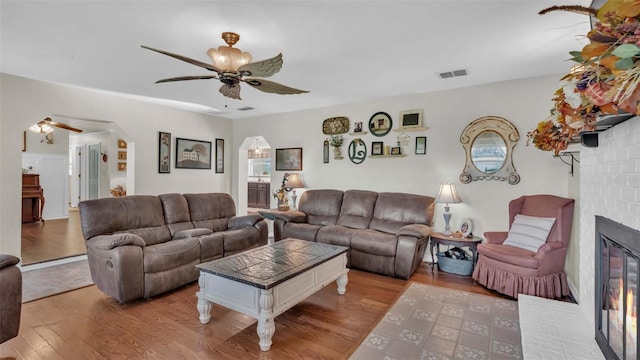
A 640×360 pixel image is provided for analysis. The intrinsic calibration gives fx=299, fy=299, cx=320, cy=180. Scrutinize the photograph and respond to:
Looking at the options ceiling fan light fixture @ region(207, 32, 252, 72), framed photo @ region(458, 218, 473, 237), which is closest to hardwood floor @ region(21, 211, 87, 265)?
ceiling fan light fixture @ region(207, 32, 252, 72)

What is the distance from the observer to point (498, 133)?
380cm

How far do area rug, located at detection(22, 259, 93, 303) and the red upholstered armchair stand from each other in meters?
4.46

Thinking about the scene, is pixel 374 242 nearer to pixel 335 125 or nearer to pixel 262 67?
pixel 335 125

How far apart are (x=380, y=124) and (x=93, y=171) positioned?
8308 millimetres

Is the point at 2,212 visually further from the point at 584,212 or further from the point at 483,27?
the point at 584,212

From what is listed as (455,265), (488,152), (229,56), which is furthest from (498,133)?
(229,56)

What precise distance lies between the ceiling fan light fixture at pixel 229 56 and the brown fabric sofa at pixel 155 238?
192cm

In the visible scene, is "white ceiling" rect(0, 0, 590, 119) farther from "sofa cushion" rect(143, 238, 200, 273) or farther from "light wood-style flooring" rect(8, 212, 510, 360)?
"light wood-style flooring" rect(8, 212, 510, 360)

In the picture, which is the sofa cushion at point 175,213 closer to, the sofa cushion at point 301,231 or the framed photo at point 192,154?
the sofa cushion at point 301,231

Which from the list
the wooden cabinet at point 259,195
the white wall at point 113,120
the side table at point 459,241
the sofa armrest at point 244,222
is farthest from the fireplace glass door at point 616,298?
the wooden cabinet at point 259,195

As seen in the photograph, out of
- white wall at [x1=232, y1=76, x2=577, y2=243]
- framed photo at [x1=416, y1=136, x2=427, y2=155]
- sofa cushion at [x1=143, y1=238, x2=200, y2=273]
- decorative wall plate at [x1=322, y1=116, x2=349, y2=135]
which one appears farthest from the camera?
decorative wall plate at [x1=322, y1=116, x2=349, y2=135]

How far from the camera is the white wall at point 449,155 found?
3.60m

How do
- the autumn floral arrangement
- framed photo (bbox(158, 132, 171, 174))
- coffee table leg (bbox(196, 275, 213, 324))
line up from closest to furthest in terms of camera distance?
the autumn floral arrangement
coffee table leg (bbox(196, 275, 213, 324))
framed photo (bbox(158, 132, 171, 174))

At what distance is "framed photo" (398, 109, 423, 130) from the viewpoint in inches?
171
